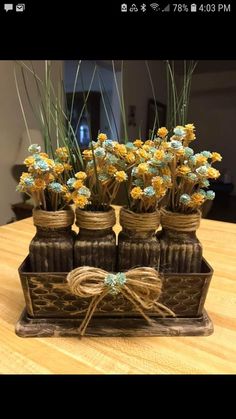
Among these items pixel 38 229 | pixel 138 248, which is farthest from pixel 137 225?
pixel 38 229

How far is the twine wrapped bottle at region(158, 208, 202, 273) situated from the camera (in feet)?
1.94

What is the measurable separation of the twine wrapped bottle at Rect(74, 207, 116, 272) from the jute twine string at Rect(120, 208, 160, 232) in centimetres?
3

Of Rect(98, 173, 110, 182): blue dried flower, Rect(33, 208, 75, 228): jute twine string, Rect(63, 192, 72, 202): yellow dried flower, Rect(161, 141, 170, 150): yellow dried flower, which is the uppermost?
Rect(161, 141, 170, 150): yellow dried flower

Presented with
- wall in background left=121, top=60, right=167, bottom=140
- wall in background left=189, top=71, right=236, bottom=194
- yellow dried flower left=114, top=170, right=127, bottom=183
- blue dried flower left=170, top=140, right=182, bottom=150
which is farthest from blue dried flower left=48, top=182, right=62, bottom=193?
wall in background left=189, top=71, right=236, bottom=194

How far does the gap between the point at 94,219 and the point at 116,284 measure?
0.12m

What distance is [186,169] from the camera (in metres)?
0.56

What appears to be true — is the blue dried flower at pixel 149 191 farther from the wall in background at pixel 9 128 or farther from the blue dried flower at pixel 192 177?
the wall in background at pixel 9 128

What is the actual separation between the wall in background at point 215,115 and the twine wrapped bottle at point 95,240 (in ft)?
16.2

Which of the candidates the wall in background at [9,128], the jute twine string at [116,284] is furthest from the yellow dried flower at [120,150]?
the wall in background at [9,128]

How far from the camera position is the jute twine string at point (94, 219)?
578 mm

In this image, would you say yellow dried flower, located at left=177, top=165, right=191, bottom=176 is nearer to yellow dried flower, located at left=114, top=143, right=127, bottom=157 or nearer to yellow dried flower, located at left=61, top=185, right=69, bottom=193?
yellow dried flower, located at left=114, top=143, right=127, bottom=157

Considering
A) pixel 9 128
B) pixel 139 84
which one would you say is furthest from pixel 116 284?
pixel 139 84
